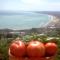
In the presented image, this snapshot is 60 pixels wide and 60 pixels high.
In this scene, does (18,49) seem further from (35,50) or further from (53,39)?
(53,39)

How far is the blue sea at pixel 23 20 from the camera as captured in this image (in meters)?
1.12

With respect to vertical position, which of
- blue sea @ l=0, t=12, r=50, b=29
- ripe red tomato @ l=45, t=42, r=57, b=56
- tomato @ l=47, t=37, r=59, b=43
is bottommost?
ripe red tomato @ l=45, t=42, r=57, b=56

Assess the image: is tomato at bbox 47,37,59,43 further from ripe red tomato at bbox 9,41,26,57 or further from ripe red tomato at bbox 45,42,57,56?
ripe red tomato at bbox 9,41,26,57

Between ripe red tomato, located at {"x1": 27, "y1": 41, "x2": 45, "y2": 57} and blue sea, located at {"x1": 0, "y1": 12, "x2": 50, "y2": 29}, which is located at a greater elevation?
blue sea, located at {"x1": 0, "y1": 12, "x2": 50, "y2": 29}

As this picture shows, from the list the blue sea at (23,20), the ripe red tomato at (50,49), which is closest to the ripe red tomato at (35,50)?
the ripe red tomato at (50,49)

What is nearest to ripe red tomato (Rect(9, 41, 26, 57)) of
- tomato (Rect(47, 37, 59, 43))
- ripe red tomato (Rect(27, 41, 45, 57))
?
ripe red tomato (Rect(27, 41, 45, 57))

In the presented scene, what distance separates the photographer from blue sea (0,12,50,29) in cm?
112

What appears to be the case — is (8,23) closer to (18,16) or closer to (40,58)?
(18,16)

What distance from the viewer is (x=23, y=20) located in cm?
112

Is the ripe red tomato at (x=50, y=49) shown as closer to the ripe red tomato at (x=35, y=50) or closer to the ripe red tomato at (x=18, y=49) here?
the ripe red tomato at (x=35, y=50)

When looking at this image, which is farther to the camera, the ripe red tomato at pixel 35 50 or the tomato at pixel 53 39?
the tomato at pixel 53 39

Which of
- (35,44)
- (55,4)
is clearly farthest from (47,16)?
(35,44)

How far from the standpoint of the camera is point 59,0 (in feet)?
3.67

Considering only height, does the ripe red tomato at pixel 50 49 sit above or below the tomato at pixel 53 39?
below
